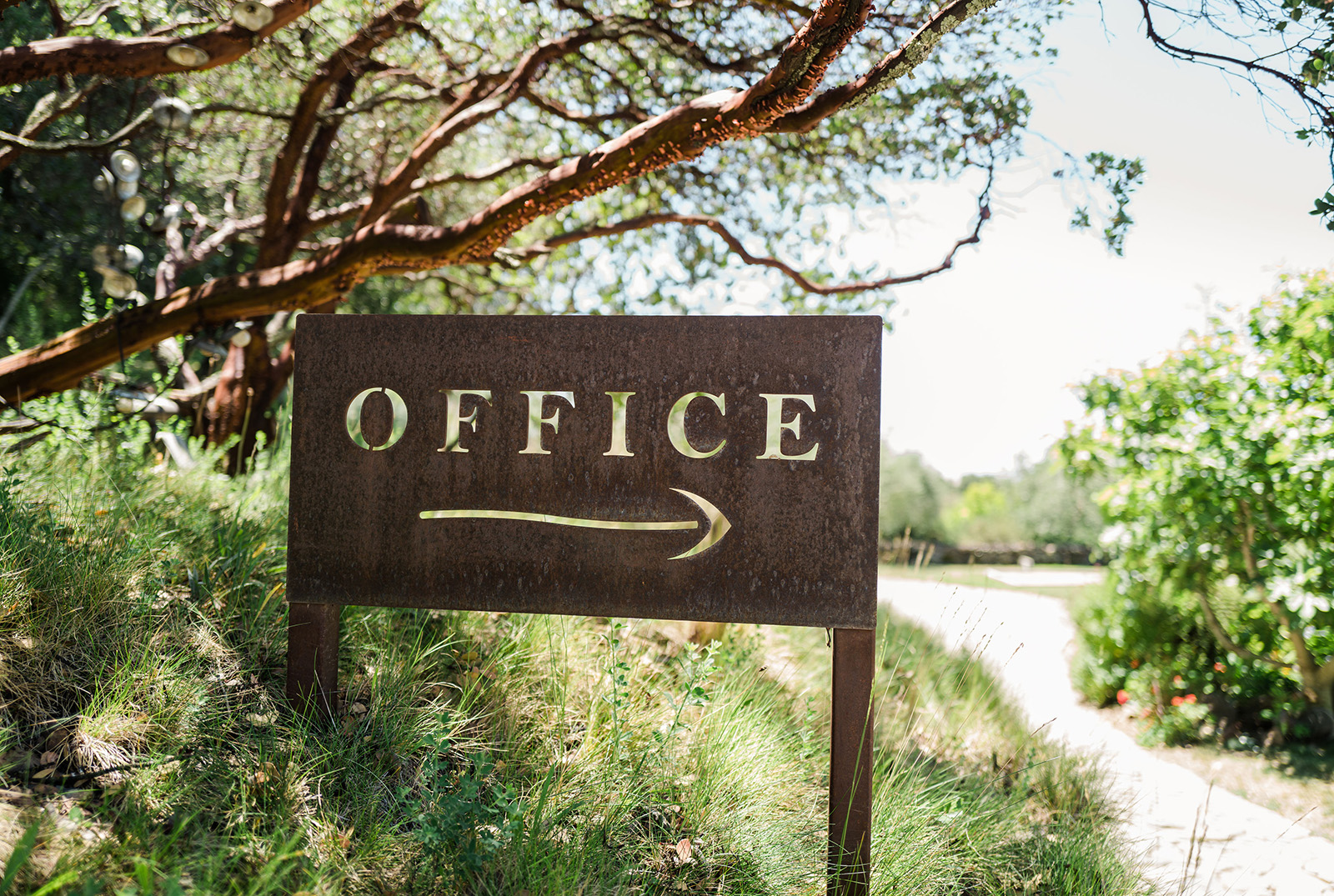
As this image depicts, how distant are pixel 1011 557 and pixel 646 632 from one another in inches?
774

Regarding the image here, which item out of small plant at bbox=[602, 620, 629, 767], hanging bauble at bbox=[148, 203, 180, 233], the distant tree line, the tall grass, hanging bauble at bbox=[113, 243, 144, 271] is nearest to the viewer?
the tall grass

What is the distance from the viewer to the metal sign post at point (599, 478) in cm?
229

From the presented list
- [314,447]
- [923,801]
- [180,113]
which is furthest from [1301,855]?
[180,113]

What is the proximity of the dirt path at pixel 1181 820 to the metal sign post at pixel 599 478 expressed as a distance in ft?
2.46

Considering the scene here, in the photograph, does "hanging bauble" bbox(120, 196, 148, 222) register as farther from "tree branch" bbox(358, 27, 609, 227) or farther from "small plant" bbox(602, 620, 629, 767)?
"small plant" bbox(602, 620, 629, 767)

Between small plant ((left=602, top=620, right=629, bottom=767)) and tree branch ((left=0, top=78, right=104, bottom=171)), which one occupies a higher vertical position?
tree branch ((left=0, top=78, right=104, bottom=171))

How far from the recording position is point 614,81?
5.18m

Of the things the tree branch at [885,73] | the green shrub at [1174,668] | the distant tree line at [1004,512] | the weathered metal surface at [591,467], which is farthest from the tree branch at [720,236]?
the distant tree line at [1004,512]

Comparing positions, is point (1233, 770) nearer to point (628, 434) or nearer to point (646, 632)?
point (646, 632)

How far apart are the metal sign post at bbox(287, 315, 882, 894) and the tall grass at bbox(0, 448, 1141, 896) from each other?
0.92ft

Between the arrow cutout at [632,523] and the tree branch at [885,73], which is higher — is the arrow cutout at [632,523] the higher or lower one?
the lower one

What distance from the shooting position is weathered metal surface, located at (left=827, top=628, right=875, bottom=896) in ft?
7.18

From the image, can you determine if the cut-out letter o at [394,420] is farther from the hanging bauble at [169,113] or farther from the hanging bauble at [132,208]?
the hanging bauble at [132,208]

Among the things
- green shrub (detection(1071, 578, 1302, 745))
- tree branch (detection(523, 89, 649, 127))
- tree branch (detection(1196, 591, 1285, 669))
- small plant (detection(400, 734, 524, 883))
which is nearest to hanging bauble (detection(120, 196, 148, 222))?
tree branch (detection(523, 89, 649, 127))
